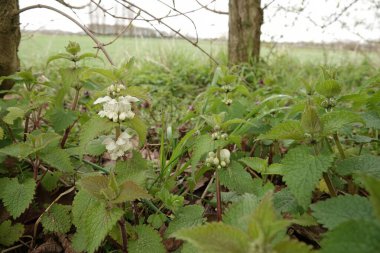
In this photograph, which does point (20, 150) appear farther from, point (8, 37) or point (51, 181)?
point (8, 37)

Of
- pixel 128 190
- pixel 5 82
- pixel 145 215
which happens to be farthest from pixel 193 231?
pixel 5 82

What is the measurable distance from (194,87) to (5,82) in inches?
93.9

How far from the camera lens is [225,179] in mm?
978

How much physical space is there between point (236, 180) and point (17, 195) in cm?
65

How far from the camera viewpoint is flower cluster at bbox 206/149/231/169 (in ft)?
3.21

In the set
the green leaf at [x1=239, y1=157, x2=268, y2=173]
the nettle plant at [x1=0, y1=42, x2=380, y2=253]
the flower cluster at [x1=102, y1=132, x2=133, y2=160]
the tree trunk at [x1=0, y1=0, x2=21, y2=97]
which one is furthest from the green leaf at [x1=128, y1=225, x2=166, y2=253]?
the tree trunk at [x1=0, y1=0, x2=21, y2=97]

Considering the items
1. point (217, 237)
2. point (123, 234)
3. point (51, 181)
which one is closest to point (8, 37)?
point (51, 181)

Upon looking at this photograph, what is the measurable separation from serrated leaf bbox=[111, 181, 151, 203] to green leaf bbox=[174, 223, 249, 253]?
0.24 meters

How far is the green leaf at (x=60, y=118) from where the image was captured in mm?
1280

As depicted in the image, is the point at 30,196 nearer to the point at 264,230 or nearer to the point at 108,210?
the point at 108,210

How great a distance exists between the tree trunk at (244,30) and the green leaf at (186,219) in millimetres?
3114

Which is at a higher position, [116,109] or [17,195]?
[116,109]

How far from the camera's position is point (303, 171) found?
2.53 feet

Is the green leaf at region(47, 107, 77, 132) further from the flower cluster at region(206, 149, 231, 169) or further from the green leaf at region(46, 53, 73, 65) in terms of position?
the flower cluster at region(206, 149, 231, 169)
